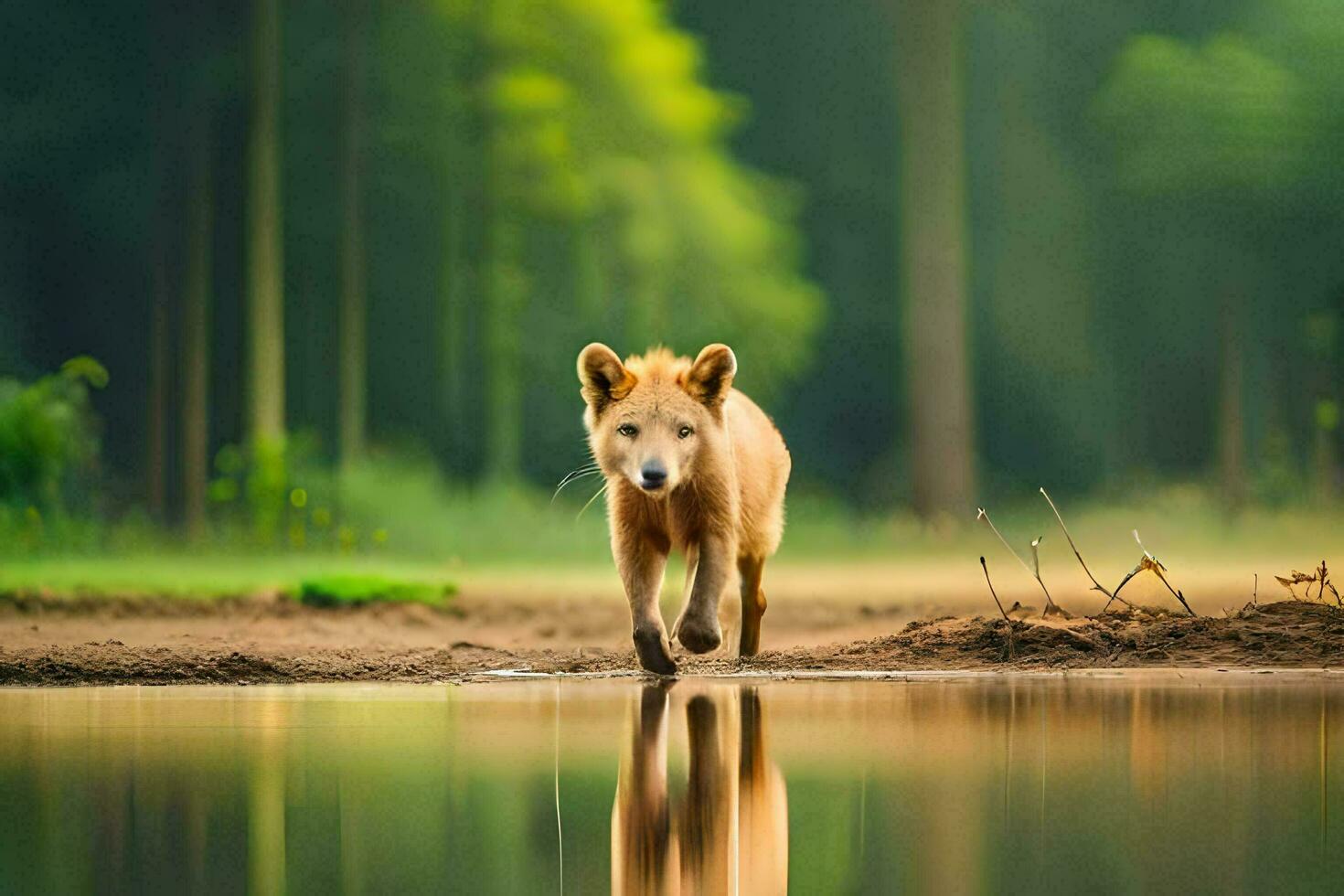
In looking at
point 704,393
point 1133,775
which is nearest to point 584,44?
point 704,393

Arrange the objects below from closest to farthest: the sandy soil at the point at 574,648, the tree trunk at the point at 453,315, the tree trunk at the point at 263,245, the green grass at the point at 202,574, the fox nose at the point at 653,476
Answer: the fox nose at the point at 653,476, the sandy soil at the point at 574,648, the green grass at the point at 202,574, the tree trunk at the point at 263,245, the tree trunk at the point at 453,315

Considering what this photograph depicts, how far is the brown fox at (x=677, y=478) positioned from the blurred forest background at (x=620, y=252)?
846cm

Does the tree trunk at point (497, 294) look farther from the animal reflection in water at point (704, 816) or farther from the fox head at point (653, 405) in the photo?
the animal reflection in water at point (704, 816)

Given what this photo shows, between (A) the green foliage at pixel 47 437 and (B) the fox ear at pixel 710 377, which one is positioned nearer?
(B) the fox ear at pixel 710 377

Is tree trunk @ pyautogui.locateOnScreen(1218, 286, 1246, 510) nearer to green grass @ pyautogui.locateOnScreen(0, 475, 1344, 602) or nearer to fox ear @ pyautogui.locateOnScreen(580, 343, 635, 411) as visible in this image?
green grass @ pyautogui.locateOnScreen(0, 475, 1344, 602)

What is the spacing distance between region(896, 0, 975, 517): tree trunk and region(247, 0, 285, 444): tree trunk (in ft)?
25.8

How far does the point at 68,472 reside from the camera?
57.1 ft

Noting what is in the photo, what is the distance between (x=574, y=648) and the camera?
39.2 ft

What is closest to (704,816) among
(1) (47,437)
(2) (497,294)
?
(1) (47,437)

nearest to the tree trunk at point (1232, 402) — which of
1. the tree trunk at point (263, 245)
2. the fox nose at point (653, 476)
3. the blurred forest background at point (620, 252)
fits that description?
the blurred forest background at point (620, 252)

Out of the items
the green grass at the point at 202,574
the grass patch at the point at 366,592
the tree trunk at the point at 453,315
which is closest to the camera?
the grass patch at the point at 366,592

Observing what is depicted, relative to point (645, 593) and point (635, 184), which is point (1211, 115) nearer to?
point (635, 184)

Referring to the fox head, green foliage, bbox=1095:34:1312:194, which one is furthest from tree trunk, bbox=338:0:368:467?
the fox head

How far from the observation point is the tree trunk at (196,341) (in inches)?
800
